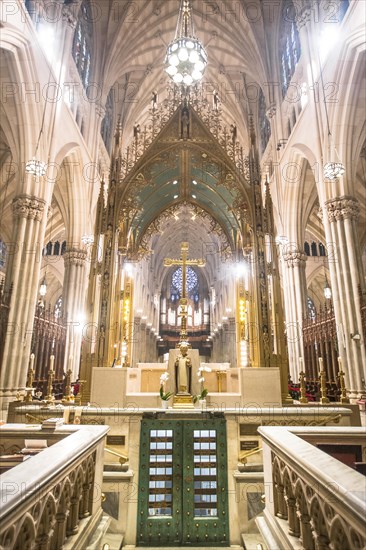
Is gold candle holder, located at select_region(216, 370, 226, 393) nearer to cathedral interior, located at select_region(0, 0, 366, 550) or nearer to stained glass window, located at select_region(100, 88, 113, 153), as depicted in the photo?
cathedral interior, located at select_region(0, 0, 366, 550)

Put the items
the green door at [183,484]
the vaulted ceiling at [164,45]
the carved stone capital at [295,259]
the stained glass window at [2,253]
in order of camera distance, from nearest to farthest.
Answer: the green door at [183,484], the carved stone capital at [295,259], the vaulted ceiling at [164,45], the stained glass window at [2,253]

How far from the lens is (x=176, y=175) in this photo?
402 inches

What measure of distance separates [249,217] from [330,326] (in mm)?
6357

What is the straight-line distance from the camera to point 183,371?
7062 mm

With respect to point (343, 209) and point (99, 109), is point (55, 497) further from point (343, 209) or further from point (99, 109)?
point (99, 109)

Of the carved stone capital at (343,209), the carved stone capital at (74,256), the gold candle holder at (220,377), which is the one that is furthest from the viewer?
the carved stone capital at (74,256)

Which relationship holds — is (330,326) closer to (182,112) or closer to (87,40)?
(182,112)

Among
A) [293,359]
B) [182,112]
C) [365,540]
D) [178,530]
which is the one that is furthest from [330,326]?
[365,540]

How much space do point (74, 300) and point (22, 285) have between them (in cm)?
592

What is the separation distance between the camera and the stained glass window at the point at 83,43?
16.0 metres

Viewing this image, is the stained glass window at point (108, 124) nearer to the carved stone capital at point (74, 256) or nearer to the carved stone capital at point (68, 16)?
the carved stone capital at point (68, 16)

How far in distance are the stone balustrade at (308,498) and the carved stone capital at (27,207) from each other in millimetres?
10303

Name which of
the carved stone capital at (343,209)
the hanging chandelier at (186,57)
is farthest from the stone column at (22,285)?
the carved stone capital at (343,209)

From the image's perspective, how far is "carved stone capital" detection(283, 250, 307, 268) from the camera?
55.1 ft
